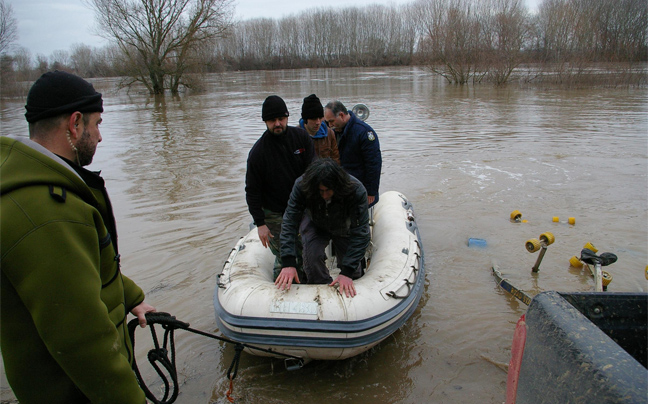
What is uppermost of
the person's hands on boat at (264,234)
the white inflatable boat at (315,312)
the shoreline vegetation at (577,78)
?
the shoreline vegetation at (577,78)

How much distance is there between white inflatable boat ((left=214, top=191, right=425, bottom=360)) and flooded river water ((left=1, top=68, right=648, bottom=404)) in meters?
0.40

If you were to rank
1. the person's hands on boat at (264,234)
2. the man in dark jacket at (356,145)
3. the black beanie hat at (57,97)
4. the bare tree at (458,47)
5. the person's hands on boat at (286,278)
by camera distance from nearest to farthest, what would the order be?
the black beanie hat at (57,97)
the person's hands on boat at (286,278)
the person's hands on boat at (264,234)
the man in dark jacket at (356,145)
the bare tree at (458,47)

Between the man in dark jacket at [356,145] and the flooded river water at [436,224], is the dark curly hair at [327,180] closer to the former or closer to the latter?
the flooded river water at [436,224]

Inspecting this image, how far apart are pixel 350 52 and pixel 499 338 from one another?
67.6m

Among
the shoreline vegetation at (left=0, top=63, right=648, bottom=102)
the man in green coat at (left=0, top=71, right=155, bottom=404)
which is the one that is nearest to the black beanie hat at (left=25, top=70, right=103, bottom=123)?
the man in green coat at (left=0, top=71, right=155, bottom=404)

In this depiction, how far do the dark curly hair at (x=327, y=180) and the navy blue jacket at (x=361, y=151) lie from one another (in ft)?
4.60

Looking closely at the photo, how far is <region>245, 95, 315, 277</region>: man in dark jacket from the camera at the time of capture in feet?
11.4

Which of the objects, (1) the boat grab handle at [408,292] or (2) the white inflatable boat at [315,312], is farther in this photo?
(1) the boat grab handle at [408,292]

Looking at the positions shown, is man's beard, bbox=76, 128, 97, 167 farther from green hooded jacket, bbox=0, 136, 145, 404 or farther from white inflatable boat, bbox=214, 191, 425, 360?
white inflatable boat, bbox=214, 191, 425, 360

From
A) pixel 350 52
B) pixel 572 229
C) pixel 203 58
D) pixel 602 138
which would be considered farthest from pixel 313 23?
pixel 572 229

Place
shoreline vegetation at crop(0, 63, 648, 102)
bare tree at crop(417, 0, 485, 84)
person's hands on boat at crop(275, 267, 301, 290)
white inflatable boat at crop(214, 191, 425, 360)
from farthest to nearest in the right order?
bare tree at crop(417, 0, 485, 84)
shoreline vegetation at crop(0, 63, 648, 102)
person's hands on boat at crop(275, 267, 301, 290)
white inflatable boat at crop(214, 191, 425, 360)

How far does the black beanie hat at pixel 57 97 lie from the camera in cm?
134

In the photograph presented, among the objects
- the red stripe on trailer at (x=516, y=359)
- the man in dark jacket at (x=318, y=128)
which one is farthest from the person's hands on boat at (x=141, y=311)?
the man in dark jacket at (x=318, y=128)

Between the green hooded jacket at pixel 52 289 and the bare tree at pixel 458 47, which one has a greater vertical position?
the bare tree at pixel 458 47
